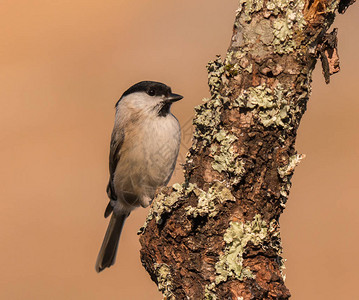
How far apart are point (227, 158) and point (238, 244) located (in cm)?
34

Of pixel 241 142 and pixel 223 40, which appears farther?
pixel 223 40

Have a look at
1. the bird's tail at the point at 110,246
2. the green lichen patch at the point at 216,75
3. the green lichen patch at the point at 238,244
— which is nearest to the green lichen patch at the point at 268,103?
the green lichen patch at the point at 216,75

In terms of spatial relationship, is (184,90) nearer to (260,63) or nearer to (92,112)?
(92,112)

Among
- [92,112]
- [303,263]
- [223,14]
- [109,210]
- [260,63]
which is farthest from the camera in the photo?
[223,14]

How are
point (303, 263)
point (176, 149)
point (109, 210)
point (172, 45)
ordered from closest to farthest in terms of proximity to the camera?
point (176, 149) → point (109, 210) → point (303, 263) → point (172, 45)

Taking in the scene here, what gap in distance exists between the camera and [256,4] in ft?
7.12

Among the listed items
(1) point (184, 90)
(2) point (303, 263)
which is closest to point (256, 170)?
(2) point (303, 263)

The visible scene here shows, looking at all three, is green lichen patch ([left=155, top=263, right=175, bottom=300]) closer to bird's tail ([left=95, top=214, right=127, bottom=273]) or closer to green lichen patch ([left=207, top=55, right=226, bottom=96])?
green lichen patch ([left=207, top=55, right=226, bottom=96])

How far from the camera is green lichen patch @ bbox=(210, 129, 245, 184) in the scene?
2168mm

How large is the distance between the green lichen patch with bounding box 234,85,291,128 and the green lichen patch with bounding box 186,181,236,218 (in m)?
0.31

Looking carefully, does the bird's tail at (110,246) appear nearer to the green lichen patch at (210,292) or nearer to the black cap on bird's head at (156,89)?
the black cap on bird's head at (156,89)

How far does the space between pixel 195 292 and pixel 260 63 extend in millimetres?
945

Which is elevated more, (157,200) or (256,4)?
(256,4)

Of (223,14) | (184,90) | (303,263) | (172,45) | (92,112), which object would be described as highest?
(223,14)
